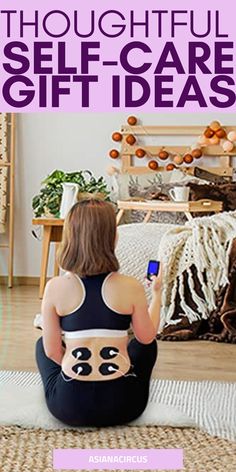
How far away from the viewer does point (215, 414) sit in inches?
72.8

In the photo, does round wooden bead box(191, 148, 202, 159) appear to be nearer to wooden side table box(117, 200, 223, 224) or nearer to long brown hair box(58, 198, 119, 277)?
wooden side table box(117, 200, 223, 224)

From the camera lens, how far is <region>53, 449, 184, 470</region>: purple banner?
1272mm

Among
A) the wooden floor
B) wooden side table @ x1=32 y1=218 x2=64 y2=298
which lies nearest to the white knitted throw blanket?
the wooden floor

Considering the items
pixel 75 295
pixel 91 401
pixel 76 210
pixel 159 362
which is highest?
pixel 76 210

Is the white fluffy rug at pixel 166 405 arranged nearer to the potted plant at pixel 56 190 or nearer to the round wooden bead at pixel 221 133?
the potted plant at pixel 56 190

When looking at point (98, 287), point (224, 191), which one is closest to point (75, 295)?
point (98, 287)

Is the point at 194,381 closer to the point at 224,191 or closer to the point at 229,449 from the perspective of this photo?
the point at 229,449

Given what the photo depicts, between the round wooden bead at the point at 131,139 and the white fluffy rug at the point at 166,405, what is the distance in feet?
7.13

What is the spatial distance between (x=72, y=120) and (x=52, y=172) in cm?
29

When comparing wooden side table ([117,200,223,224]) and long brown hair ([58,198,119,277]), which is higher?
long brown hair ([58,198,119,277])

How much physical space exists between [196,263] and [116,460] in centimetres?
150

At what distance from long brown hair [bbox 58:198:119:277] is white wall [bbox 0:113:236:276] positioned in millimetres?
2688

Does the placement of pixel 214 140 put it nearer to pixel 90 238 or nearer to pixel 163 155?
pixel 163 155

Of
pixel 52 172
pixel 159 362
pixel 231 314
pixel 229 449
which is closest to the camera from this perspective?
pixel 229 449
